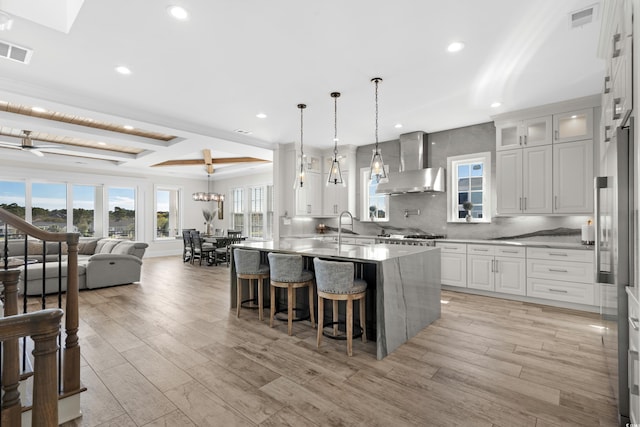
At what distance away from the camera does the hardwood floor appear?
81.6 inches

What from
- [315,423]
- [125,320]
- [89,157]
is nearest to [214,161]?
[89,157]

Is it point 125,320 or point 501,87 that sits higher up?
point 501,87

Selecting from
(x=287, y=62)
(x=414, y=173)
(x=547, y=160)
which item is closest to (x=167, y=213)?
(x=414, y=173)

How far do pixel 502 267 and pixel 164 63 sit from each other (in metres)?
5.21

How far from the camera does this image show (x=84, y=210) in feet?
28.8

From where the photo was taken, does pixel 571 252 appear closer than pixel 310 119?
Yes

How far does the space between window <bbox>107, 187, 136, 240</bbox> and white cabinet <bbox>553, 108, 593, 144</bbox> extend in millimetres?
10403

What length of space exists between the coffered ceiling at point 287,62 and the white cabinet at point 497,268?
2.12 metres

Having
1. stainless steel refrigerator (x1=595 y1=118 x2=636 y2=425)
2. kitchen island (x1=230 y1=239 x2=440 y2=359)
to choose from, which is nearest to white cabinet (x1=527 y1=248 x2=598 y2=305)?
kitchen island (x1=230 y1=239 x2=440 y2=359)

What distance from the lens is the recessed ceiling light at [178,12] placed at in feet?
8.00

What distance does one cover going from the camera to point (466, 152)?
563cm

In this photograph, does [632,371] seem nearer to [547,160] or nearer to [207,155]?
[547,160]

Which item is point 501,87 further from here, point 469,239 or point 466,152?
point 469,239

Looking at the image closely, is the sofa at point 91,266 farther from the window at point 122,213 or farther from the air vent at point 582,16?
the air vent at point 582,16
